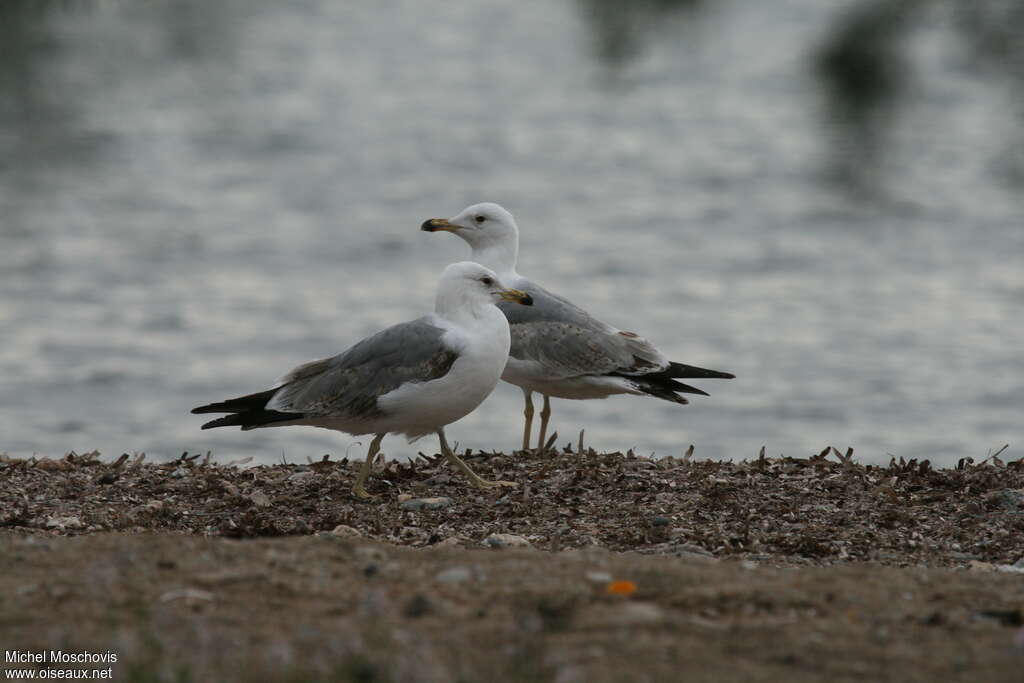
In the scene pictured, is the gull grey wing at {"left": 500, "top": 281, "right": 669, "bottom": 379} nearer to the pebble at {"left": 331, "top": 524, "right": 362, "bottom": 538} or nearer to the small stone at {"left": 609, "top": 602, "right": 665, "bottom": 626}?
the pebble at {"left": 331, "top": 524, "right": 362, "bottom": 538}

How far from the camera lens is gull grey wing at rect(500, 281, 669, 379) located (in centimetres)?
859

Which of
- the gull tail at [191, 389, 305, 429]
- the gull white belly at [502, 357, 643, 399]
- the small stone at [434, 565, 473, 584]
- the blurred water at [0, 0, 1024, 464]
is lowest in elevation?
the small stone at [434, 565, 473, 584]

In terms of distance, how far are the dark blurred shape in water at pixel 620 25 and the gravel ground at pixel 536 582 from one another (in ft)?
66.8

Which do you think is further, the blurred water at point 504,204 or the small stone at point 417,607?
the blurred water at point 504,204

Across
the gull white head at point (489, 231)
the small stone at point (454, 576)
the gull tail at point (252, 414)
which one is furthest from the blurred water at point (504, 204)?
the small stone at point (454, 576)

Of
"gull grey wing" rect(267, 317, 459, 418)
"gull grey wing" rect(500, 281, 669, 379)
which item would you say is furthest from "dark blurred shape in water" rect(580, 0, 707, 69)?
"gull grey wing" rect(267, 317, 459, 418)

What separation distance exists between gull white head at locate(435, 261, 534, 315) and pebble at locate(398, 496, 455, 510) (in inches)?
38.0

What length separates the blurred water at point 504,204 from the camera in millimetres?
14273

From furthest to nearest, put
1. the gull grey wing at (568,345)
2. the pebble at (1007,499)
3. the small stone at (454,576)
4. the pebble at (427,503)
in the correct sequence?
the gull grey wing at (568,345), the pebble at (427,503), the pebble at (1007,499), the small stone at (454,576)

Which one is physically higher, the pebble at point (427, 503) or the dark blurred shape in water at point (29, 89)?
the dark blurred shape in water at point (29, 89)

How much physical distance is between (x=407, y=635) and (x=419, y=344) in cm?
325

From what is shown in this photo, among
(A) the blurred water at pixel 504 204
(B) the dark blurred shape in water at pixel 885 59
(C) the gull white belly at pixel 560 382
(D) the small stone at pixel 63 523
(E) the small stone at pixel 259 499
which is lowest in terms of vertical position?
(D) the small stone at pixel 63 523

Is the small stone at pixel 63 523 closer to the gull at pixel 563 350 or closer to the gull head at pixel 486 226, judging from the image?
the gull at pixel 563 350

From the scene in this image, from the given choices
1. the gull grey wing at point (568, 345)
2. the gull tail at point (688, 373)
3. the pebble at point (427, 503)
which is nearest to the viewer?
the pebble at point (427, 503)
